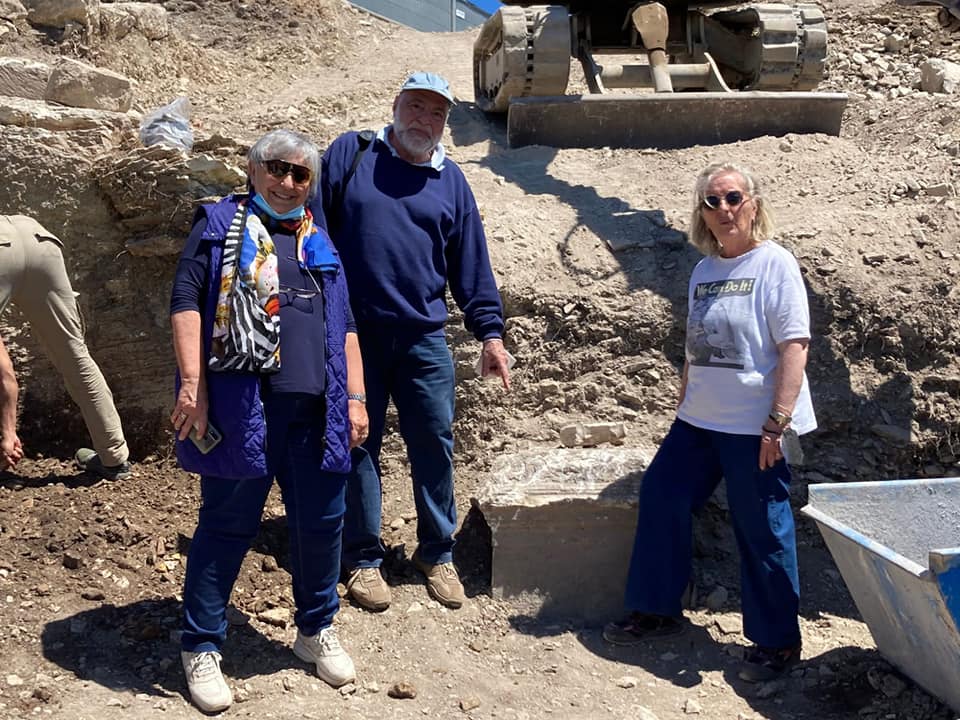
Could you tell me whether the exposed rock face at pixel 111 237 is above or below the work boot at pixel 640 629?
above

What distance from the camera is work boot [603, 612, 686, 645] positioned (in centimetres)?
383

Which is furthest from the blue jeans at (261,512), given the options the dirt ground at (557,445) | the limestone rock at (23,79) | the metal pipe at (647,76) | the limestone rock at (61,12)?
the limestone rock at (61,12)

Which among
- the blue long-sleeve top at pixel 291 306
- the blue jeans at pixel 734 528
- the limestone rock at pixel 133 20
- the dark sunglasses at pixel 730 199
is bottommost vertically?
the blue jeans at pixel 734 528

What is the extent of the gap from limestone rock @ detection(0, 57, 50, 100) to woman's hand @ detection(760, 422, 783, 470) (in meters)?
5.48

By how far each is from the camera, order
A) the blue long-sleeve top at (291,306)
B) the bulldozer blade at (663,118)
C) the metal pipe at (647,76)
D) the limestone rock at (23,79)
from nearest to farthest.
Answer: the blue long-sleeve top at (291,306)
the limestone rock at (23,79)
the bulldozer blade at (663,118)
the metal pipe at (647,76)

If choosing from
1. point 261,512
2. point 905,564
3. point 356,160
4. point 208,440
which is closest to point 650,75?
point 356,160

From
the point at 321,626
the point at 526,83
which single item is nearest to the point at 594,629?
the point at 321,626

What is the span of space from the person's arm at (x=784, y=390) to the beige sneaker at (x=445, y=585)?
135 centimetres

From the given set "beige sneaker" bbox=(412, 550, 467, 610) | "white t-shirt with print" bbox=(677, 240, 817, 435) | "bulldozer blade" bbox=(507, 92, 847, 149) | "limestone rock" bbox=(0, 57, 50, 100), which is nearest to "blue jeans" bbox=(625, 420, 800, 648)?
"white t-shirt with print" bbox=(677, 240, 817, 435)

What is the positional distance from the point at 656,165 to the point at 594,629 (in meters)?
3.96

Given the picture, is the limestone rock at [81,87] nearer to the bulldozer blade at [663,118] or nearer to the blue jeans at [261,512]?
the bulldozer blade at [663,118]

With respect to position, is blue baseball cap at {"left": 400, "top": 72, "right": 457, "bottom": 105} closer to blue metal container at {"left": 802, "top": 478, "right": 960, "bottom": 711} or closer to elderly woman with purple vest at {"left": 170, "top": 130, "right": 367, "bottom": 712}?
elderly woman with purple vest at {"left": 170, "top": 130, "right": 367, "bottom": 712}

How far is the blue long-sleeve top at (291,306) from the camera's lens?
10.2ft

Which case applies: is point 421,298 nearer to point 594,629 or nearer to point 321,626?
point 321,626
